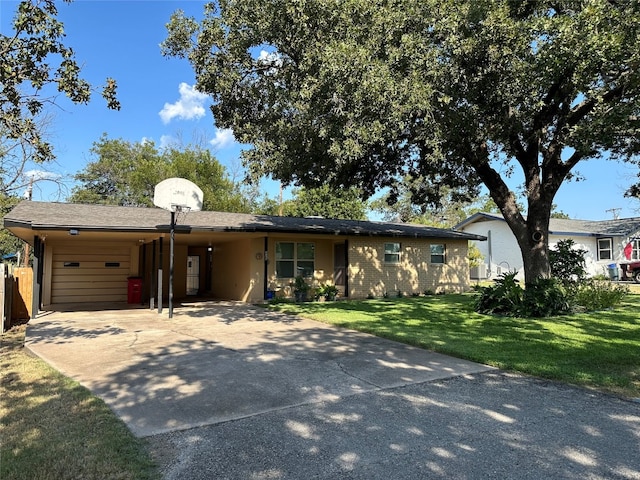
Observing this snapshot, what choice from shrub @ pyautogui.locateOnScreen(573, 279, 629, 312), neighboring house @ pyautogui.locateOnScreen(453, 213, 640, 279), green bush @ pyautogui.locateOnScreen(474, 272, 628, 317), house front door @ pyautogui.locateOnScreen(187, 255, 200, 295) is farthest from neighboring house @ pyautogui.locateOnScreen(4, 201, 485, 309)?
neighboring house @ pyautogui.locateOnScreen(453, 213, 640, 279)

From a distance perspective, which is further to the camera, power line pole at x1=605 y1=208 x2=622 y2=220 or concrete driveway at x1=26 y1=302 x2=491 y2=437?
power line pole at x1=605 y1=208 x2=622 y2=220

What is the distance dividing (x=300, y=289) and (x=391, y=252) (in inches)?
181

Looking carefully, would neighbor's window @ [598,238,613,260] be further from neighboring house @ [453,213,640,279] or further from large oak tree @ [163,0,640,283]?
large oak tree @ [163,0,640,283]

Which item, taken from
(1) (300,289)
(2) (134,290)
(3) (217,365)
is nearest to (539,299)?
(1) (300,289)

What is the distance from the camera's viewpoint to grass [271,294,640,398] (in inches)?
221

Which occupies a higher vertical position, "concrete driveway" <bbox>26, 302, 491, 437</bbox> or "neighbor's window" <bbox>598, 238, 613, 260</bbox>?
"neighbor's window" <bbox>598, 238, 613, 260</bbox>

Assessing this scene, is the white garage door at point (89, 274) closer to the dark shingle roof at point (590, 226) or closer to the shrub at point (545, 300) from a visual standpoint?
the shrub at point (545, 300)

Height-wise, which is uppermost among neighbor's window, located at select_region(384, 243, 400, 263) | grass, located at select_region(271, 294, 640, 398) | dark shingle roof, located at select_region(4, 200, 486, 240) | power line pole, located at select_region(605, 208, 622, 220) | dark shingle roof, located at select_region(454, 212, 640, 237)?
power line pole, located at select_region(605, 208, 622, 220)

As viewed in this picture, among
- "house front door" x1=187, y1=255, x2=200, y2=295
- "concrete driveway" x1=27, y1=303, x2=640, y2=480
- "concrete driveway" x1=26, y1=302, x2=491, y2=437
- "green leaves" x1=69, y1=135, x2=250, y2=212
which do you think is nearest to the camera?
"concrete driveway" x1=27, y1=303, x2=640, y2=480

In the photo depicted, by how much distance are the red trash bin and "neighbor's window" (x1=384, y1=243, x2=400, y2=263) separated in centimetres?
945

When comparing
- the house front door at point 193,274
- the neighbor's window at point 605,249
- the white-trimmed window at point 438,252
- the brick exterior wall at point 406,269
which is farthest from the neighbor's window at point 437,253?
the neighbor's window at point 605,249

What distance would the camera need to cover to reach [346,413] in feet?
13.6

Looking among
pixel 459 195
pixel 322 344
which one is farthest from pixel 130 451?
pixel 459 195

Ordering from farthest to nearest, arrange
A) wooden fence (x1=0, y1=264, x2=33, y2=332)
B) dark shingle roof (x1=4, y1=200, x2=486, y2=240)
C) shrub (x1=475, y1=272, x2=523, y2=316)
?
shrub (x1=475, y1=272, x2=523, y2=316), dark shingle roof (x1=4, y1=200, x2=486, y2=240), wooden fence (x1=0, y1=264, x2=33, y2=332)
